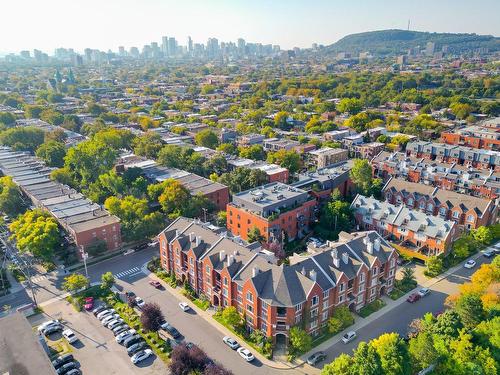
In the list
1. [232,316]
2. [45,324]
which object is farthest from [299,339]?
[45,324]

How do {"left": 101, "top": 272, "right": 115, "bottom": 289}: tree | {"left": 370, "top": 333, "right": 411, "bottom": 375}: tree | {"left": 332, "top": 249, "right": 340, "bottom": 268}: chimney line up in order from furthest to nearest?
{"left": 101, "top": 272, "right": 115, "bottom": 289}: tree < {"left": 332, "top": 249, "right": 340, "bottom": 268}: chimney < {"left": 370, "top": 333, "right": 411, "bottom": 375}: tree

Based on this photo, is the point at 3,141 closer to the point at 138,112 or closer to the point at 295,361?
the point at 138,112

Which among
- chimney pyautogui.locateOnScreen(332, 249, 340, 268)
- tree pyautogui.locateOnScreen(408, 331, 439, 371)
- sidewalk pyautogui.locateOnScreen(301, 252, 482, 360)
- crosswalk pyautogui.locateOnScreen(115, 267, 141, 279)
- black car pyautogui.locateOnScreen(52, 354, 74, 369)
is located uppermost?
chimney pyautogui.locateOnScreen(332, 249, 340, 268)

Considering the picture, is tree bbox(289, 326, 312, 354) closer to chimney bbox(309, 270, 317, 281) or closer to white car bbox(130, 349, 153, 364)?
chimney bbox(309, 270, 317, 281)

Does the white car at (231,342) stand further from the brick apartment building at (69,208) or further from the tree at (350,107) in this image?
the tree at (350,107)

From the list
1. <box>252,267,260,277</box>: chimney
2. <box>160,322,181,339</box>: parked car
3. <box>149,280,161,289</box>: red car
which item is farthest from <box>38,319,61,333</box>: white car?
<box>252,267,260,277</box>: chimney

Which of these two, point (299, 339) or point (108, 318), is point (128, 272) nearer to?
point (108, 318)

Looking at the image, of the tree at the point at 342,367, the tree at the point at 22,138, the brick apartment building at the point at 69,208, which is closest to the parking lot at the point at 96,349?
the brick apartment building at the point at 69,208
